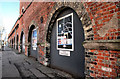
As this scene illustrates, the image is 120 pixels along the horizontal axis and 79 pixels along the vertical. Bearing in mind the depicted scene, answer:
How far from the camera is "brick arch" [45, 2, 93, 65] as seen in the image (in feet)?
8.81

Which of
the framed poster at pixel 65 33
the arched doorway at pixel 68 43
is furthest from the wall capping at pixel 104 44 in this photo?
the framed poster at pixel 65 33

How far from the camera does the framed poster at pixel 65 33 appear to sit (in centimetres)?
364

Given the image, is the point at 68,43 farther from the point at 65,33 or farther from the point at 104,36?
the point at 104,36

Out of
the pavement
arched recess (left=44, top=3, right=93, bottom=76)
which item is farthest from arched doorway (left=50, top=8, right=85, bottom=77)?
the pavement

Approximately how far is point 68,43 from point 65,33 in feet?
1.68

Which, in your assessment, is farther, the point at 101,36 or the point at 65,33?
the point at 65,33

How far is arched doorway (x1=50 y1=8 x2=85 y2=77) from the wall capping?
62 centimetres

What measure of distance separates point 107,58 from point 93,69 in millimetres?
544

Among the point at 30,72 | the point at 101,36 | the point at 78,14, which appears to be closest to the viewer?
the point at 101,36

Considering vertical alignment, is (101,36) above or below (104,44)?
above

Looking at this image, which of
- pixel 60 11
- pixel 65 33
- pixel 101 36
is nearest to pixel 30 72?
pixel 65 33

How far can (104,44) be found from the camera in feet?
7.40

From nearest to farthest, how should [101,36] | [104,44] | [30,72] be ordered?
1. [104,44]
2. [101,36]
3. [30,72]

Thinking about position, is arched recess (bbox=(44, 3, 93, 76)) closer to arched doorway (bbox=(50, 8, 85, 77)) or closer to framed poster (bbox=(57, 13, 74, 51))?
arched doorway (bbox=(50, 8, 85, 77))
